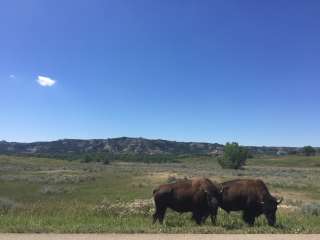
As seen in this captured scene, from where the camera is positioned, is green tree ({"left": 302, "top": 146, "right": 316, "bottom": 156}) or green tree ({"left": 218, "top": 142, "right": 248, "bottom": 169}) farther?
green tree ({"left": 302, "top": 146, "right": 316, "bottom": 156})

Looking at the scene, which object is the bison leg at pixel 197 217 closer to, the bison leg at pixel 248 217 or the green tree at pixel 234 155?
the bison leg at pixel 248 217

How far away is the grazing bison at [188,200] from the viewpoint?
1447 cm

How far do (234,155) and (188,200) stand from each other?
245 ft

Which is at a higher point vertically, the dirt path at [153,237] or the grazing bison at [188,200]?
the grazing bison at [188,200]

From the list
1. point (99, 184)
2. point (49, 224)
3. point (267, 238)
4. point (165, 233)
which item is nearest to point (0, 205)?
point (49, 224)

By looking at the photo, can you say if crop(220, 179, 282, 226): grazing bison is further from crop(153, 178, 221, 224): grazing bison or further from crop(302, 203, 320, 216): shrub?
crop(302, 203, 320, 216): shrub

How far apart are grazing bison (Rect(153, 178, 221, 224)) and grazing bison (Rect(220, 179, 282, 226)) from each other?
1.68ft

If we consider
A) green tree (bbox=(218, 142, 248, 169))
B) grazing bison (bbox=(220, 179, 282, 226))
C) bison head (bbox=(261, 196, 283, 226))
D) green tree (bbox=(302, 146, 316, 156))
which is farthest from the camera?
green tree (bbox=(302, 146, 316, 156))

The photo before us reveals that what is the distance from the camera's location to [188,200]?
14617mm

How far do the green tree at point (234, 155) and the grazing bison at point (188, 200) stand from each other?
72.2 meters

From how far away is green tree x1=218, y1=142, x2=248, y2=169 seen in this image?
86688 mm

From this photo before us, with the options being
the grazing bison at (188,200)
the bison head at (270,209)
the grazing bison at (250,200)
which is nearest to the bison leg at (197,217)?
the grazing bison at (188,200)

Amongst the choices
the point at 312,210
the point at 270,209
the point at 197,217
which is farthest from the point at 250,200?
the point at 312,210

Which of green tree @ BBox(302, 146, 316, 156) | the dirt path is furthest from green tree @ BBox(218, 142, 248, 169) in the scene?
green tree @ BBox(302, 146, 316, 156)
